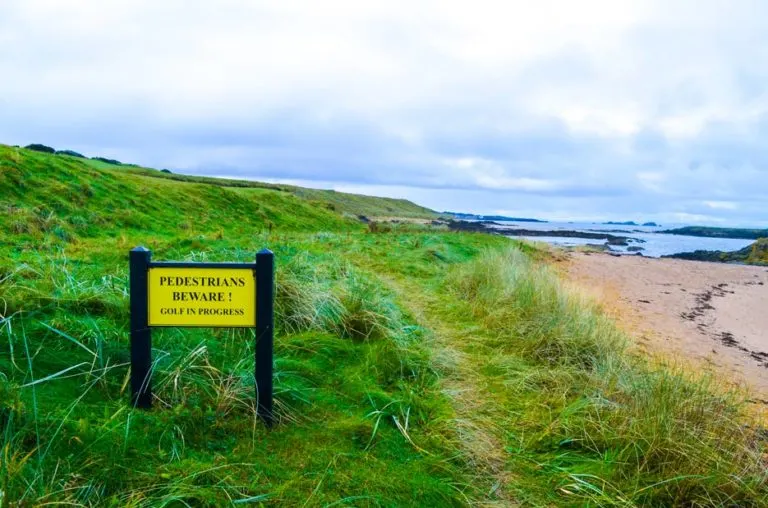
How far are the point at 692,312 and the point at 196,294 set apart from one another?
12969 millimetres

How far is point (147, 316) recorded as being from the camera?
3367 mm

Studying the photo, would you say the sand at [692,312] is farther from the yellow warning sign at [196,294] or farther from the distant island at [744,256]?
the distant island at [744,256]

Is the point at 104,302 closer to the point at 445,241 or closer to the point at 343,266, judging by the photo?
the point at 343,266

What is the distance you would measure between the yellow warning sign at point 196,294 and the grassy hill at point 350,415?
1.89 ft

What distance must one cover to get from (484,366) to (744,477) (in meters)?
2.63

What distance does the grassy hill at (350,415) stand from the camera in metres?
2.85

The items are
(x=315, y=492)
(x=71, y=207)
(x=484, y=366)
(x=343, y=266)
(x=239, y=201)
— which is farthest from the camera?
(x=239, y=201)

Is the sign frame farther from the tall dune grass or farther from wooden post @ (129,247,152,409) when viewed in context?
the tall dune grass

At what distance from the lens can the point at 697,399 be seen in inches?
151

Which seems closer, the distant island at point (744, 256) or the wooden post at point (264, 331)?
the wooden post at point (264, 331)

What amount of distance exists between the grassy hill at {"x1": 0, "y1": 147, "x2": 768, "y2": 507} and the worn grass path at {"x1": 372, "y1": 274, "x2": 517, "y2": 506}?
0.02 metres

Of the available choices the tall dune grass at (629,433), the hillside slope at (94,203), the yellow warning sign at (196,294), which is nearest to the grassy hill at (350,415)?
the tall dune grass at (629,433)

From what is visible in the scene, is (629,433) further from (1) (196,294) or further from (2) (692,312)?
(2) (692,312)

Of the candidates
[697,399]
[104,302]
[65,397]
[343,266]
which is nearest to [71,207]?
[343,266]
